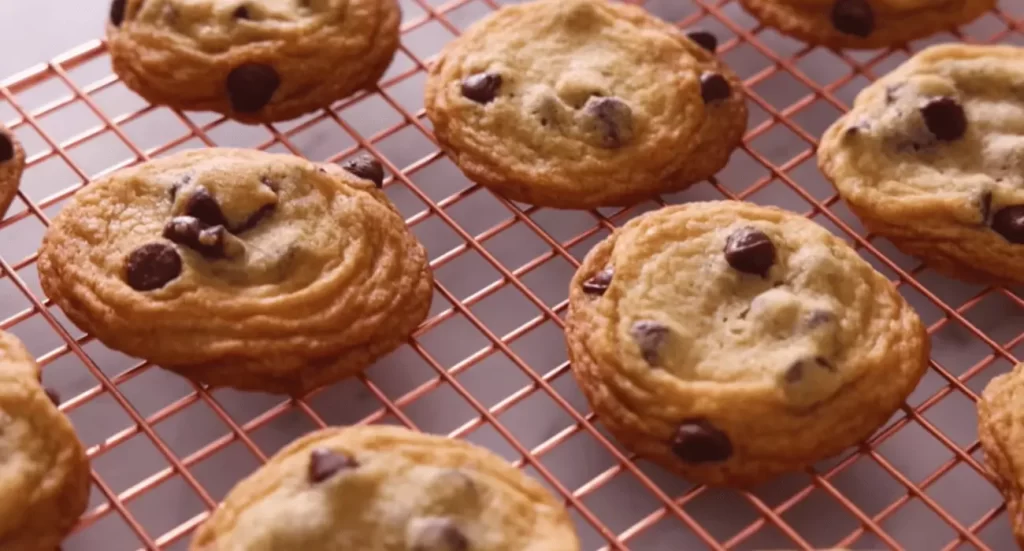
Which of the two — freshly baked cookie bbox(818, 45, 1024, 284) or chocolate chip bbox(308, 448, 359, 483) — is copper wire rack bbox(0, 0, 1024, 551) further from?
chocolate chip bbox(308, 448, 359, 483)

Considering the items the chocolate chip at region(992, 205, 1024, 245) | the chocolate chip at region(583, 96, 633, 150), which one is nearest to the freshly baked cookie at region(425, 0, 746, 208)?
the chocolate chip at region(583, 96, 633, 150)

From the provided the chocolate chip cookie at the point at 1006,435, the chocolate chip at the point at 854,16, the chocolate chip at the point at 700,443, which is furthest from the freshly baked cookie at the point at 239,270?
the chocolate chip at the point at 854,16

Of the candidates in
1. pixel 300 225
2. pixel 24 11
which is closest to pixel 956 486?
pixel 300 225

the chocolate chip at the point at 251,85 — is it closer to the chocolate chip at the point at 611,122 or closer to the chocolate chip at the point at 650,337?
the chocolate chip at the point at 611,122

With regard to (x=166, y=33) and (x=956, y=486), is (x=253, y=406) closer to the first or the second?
(x=166, y=33)

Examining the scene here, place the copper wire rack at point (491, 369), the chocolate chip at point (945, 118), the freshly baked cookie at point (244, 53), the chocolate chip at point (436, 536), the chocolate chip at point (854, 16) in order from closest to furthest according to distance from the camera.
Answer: the chocolate chip at point (436, 536) < the copper wire rack at point (491, 369) < the chocolate chip at point (945, 118) < the freshly baked cookie at point (244, 53) < the chocolate chip at point (854, 16)

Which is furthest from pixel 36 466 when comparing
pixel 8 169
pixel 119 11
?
pixel 119 11
